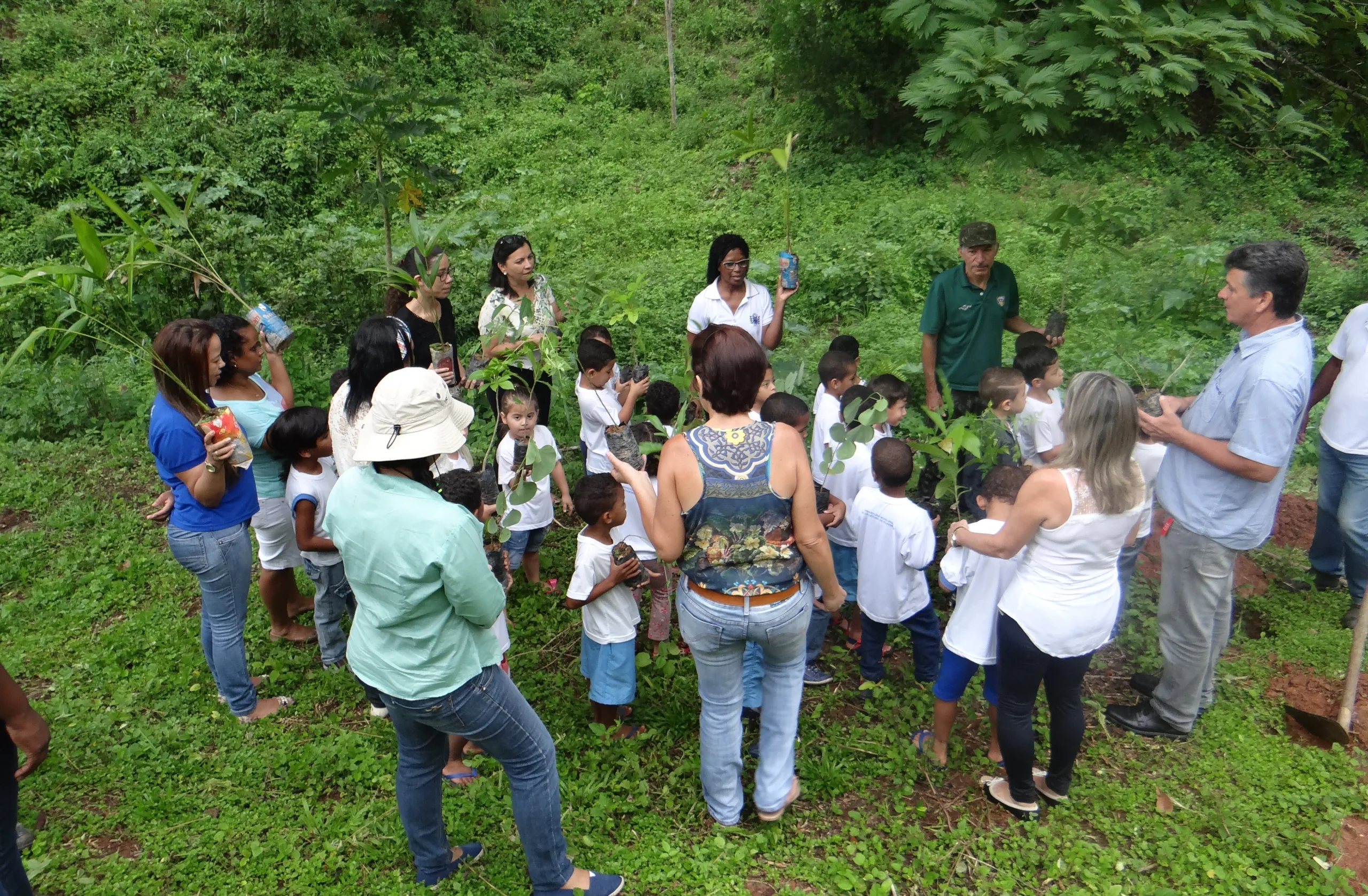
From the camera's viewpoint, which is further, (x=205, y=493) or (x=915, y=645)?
(x=915, y=645)

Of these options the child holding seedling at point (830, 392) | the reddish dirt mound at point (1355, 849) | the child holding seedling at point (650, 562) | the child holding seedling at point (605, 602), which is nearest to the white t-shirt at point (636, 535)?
the child holding seedling at point (650, 562)

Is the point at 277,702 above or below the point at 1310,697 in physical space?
below

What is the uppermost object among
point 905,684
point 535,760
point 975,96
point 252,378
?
point 975,96

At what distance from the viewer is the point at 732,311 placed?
18.2 ft

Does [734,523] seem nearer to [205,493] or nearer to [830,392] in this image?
[830,392]

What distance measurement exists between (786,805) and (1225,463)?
2299mm

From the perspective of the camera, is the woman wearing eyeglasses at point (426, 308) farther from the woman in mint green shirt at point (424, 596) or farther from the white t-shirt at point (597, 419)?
the woman in mint green shirt at point (424, 596)

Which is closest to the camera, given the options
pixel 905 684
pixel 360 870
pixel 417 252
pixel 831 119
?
pixel 360 870

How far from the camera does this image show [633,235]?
35.1 feet

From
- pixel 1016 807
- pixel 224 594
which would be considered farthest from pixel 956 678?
pixel 224 594

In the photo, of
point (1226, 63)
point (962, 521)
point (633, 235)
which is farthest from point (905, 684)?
point (633, 235)

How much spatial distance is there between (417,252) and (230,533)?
2.07 m

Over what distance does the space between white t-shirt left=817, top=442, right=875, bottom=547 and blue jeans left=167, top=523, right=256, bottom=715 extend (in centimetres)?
279

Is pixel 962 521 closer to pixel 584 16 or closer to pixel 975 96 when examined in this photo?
pixel 975 96
